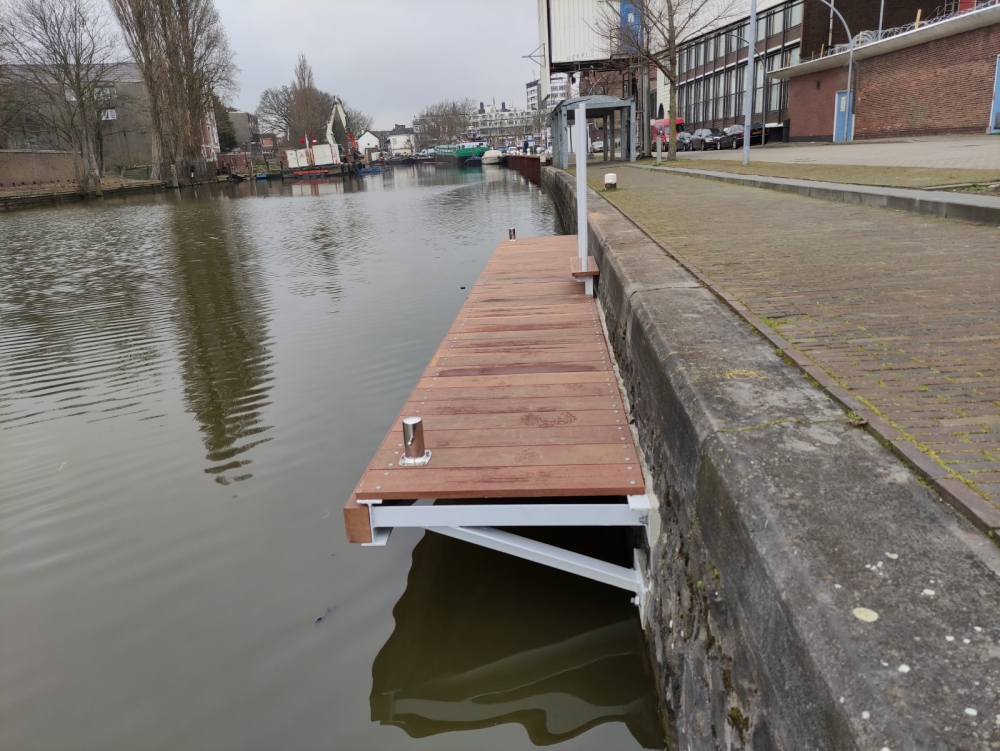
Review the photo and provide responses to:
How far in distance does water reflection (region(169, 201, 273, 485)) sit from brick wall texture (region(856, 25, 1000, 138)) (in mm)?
25381

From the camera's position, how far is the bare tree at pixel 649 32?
26062 millimetres

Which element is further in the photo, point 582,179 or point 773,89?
point 773,89

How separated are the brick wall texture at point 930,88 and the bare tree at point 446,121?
103 m

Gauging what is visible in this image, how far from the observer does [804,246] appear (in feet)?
21.5

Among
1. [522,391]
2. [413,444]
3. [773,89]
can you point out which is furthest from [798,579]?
[773,89]

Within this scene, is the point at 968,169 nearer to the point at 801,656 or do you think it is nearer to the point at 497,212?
the point at 801,656

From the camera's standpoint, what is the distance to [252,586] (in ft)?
13.6

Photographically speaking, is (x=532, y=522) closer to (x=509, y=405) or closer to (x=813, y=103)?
(x=509, y=405)

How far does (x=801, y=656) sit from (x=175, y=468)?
5.14 m

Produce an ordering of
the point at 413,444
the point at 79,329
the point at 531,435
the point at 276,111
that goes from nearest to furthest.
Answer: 1. the point at 413,444
2. the point at 531,435
3. the point at 79,329
4. the point at 276,111

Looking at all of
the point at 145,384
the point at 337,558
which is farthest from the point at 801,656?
the point at 145,384

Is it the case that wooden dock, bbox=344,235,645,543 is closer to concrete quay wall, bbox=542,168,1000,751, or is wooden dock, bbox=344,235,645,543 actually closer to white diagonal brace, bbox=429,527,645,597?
white diagonal brace, bbox=429,527,645,597

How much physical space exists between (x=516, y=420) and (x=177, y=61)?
58.3 meters

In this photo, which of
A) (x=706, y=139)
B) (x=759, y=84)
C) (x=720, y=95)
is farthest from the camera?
(x=720, y=95)
